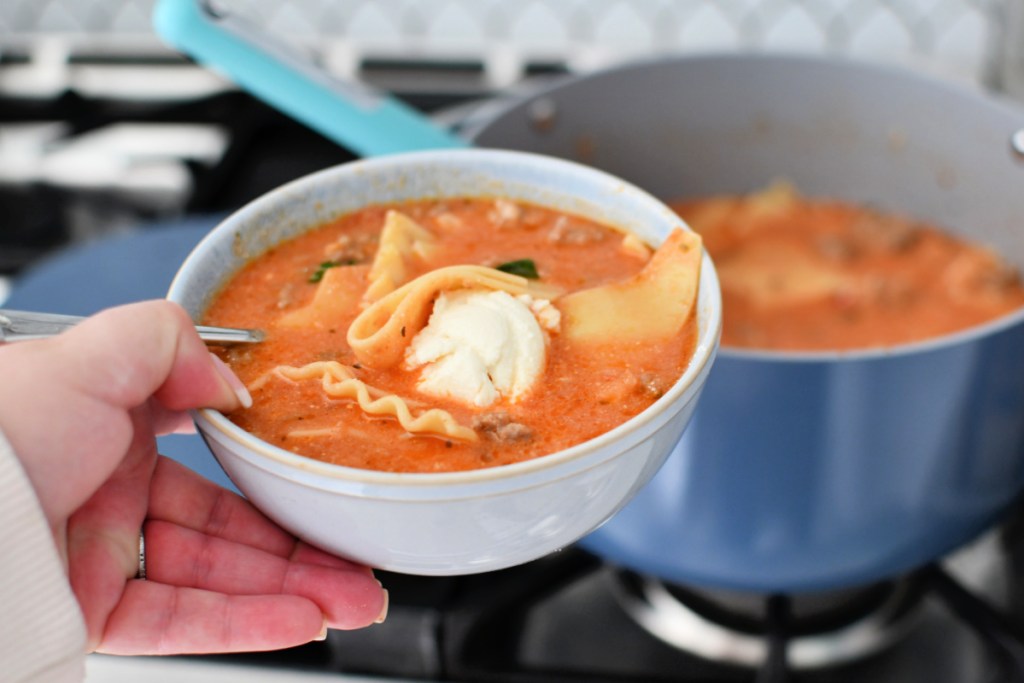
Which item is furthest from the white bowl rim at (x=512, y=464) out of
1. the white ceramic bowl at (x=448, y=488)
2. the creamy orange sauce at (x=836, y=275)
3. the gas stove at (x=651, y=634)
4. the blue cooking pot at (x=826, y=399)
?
the creamy orange sauce at (x=836, y=275)

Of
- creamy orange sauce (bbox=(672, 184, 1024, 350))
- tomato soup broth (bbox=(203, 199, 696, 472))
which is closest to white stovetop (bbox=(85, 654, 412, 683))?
tomato soup broth (bbox=(203, 199, 696, 472))

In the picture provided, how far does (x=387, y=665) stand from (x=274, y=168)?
928mm

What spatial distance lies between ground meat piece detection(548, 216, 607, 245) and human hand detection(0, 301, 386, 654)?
0.31 m

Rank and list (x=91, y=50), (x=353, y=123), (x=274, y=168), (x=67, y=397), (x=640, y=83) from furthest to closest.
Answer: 1. (x=91, y=50)
2. (x=274, y=168)
3. (x=640, y=83)
4. (x=353, y=123)
5. (x=67, y=397)

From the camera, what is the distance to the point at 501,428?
0.67m

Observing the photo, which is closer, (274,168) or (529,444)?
(529,444)

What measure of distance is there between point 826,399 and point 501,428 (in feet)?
1.45

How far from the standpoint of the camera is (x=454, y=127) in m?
1.36

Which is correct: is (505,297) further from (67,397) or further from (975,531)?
(975,531)

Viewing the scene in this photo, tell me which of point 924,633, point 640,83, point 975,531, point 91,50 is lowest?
point 924,633

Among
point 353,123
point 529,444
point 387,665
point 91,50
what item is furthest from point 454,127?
point 91,50

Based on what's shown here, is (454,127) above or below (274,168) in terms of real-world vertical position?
above

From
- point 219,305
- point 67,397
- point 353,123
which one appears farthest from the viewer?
point 353,123

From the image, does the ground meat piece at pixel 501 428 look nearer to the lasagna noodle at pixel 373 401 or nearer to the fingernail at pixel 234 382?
the lasagna noodle at pixel 373 401
